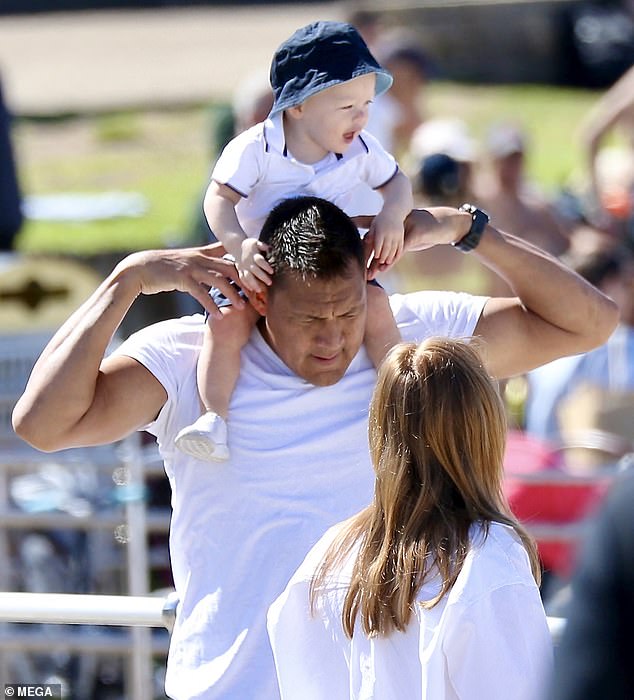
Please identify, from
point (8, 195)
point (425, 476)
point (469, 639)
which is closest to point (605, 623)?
point (469, 639)

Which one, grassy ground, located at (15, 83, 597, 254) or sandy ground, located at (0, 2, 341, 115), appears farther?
sandy ground, located at (0, 2, 341, 115)

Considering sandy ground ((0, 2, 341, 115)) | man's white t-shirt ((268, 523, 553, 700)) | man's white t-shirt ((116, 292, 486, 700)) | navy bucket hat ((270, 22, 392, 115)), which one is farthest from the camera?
sandy ground ((0, 2, 341, 115))

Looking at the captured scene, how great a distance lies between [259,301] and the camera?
9.09 ft

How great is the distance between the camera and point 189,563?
264 centimetres

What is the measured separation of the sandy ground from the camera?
16.1 m

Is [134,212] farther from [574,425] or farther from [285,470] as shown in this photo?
[285,470]

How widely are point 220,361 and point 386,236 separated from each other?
41 centimetres

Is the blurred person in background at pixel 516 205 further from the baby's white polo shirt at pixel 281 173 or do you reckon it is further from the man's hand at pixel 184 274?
the man's hand at pixel 184 274

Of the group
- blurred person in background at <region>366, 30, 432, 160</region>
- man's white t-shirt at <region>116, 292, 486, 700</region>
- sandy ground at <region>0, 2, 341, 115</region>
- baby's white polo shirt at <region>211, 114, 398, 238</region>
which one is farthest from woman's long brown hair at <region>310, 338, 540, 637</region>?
sandy ground at <region>0, 2, 341, 115</region>

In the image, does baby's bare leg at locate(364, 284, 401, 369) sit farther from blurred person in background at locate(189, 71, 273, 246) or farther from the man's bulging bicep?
blurred person in background at locate(189, 71, 273, 246)

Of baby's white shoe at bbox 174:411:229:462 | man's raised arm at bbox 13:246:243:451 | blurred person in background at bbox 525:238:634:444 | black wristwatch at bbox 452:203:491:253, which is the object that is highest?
black wristwatch at bbox 452:203:491:253

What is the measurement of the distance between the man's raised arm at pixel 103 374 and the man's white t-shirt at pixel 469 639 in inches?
28.3

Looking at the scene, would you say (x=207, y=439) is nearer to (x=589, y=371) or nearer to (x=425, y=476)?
(x=425, y=476)

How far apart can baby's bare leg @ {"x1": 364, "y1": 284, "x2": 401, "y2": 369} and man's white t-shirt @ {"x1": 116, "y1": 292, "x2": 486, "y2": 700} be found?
0.04m
